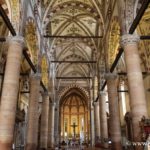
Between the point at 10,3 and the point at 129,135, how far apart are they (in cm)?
1890

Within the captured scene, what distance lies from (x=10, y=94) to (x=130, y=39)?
271 inches

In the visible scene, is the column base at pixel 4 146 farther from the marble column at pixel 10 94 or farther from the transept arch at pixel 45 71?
the transept arch at pixel 45 71

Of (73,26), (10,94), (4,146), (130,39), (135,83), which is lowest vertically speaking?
(4,146)

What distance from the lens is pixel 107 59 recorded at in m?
18.9

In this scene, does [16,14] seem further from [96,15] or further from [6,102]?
[96,15]

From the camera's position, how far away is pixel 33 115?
52.7ft

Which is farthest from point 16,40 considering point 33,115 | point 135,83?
point 135,83

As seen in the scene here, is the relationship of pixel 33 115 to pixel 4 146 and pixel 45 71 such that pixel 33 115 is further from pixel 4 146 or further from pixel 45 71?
pixel 45 71

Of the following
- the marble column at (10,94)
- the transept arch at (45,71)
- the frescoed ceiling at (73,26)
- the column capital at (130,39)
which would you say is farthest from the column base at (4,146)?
the transept arch at (45,71)

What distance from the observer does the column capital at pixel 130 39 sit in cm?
1148

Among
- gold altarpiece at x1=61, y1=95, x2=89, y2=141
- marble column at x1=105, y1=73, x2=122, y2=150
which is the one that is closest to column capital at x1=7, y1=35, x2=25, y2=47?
marble column at x1=105, y1=73, x2=122, y2=150

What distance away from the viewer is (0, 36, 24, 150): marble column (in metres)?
10.0

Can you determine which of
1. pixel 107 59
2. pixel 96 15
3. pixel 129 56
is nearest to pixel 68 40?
pixel 96 15

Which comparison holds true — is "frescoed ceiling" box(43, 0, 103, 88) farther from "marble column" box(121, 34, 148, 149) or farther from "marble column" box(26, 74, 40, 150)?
"marble column" box(121, 34, 148, 149)
